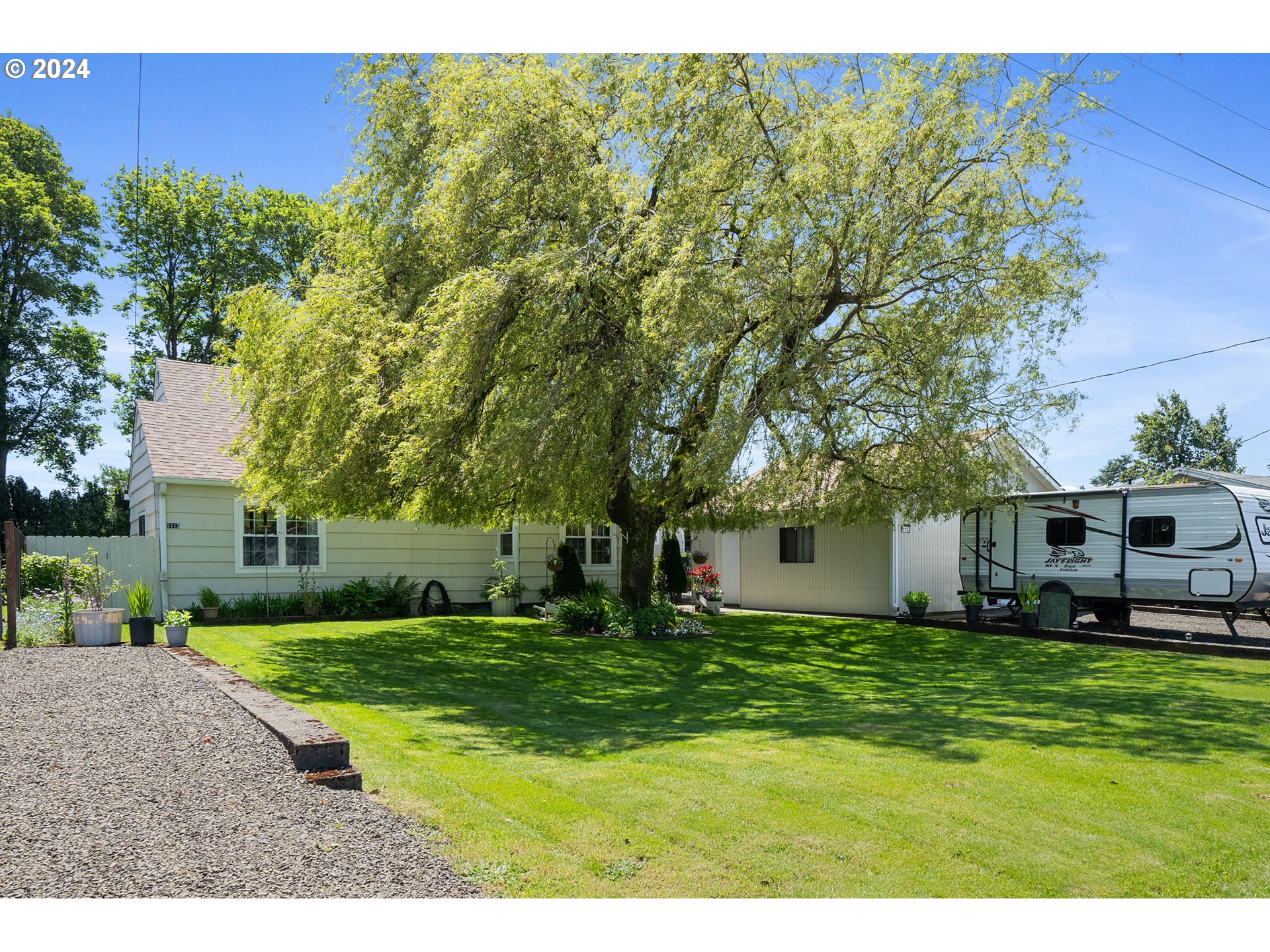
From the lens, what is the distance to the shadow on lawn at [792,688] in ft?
22.8

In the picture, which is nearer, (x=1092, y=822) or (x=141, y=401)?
(x=1092, y=822)

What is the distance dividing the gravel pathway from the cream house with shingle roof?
8368 mm

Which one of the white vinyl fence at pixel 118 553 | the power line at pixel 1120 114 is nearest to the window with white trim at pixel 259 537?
the white vinyl fence at pixel 118 553

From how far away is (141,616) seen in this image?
1141cm

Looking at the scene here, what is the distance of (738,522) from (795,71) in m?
8.17

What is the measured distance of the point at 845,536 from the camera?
18.9 metres

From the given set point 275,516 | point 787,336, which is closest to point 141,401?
point 275,516

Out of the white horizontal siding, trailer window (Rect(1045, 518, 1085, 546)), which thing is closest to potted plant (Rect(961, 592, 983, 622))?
trailer window (Rect(1045, 518, 1085, 546))

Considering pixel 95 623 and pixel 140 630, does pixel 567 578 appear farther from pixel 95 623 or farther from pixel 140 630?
pixel 95 623

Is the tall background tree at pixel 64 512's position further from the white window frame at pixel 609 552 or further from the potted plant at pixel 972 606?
the potted plant at pixel 972 606

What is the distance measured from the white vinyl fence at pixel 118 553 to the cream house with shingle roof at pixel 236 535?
201 millimetres

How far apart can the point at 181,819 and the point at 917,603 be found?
15484mm

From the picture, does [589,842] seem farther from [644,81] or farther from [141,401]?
[141,401]

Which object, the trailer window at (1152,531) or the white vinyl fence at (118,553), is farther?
the trailer window at (1152,531)
